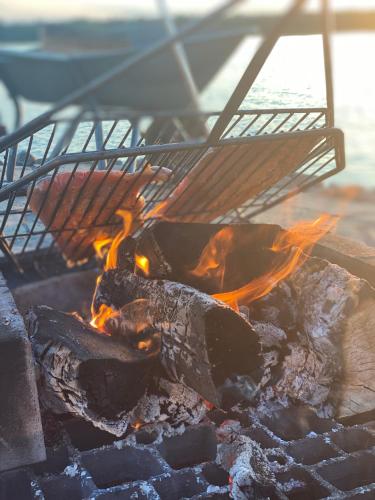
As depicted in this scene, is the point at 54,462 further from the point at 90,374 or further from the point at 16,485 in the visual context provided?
the point at 90,374

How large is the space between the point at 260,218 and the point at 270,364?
2.07 meters

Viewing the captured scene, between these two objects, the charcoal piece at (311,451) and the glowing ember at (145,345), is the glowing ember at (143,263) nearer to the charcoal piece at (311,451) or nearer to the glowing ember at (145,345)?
the glowing ember at (145,345)

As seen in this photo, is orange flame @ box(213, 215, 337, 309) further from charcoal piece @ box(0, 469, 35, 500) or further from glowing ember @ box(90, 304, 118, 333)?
charcoal piece @ box(0, 469, 35, 500)

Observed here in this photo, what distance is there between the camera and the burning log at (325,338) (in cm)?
220

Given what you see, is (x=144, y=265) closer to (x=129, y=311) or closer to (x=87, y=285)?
(x=129, y=311)

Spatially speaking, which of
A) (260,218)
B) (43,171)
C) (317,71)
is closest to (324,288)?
(317,71)

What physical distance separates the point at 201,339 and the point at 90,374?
402 mm

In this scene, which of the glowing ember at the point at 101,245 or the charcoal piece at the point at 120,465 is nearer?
the charcoal piece at the point at 120,465

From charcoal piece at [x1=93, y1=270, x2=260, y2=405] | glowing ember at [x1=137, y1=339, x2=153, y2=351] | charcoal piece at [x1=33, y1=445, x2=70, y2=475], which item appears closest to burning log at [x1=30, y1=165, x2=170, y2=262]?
charcoal piece at [x1=93, y1=270, x2=260, y2=405]

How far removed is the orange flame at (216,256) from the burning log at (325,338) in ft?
0.70

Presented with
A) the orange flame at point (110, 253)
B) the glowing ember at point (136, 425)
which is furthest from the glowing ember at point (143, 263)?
the glowing ember at point (136, 425)

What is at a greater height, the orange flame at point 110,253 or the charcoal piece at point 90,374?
the orange flame at point 110,253

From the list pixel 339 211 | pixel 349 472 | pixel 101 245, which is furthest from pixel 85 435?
pixel 339 211

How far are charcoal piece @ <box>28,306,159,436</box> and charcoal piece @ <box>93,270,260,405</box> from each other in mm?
121
